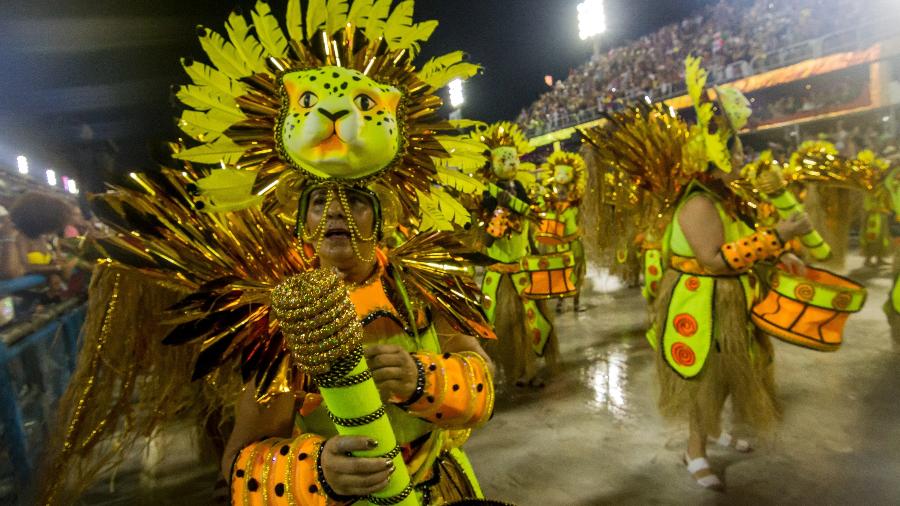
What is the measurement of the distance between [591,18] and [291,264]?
2351cm

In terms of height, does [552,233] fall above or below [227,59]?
below

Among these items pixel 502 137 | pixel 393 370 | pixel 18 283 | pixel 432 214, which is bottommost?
pixel 393 370

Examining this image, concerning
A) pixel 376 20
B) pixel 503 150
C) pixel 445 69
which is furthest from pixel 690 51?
pixel 376 20

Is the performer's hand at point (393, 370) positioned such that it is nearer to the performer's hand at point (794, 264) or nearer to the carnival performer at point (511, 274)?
the performer's hand at point (794, 264)

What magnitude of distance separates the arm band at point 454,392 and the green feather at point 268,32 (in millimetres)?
766

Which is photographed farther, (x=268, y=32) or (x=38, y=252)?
(x=38, y=252)

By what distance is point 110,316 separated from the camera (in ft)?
4.15

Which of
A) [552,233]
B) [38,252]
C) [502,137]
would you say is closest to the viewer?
[38,252]

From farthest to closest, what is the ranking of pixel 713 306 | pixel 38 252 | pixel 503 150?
1. pixel 503 150
2. pixel 38 252
3. pixel 713 306

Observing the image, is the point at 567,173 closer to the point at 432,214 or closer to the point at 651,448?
the point at 651,448

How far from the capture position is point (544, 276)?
4680 millimetres

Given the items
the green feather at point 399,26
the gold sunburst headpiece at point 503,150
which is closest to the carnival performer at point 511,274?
the gold sunburst headpiece at point 503,150

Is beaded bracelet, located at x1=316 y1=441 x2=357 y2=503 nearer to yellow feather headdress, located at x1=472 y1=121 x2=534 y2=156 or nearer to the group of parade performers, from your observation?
the group of parade performers

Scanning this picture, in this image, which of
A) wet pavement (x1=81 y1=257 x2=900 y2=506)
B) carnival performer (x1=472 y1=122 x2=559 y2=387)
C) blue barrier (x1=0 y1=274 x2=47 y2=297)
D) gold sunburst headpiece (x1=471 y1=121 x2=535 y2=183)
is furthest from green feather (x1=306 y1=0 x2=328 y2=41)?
carnival performer (x1=472 y1=122 x2=559 y2=387)
